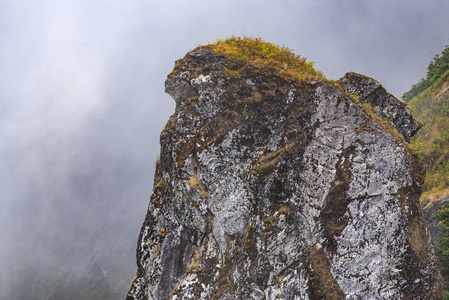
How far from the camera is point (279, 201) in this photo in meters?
11.5

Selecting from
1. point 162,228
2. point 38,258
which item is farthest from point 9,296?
point 162,228

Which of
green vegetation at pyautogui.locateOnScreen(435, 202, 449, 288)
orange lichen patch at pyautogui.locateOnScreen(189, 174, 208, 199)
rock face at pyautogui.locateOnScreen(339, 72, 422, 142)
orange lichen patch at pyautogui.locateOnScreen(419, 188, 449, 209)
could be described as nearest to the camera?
orange lichen patch at pyautogui.locateOnScreen(189, 174, 208, 199)

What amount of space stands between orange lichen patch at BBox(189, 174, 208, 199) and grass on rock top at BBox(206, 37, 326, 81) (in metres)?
5.38

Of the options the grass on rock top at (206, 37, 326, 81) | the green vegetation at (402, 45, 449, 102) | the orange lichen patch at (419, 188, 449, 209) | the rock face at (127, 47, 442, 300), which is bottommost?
the orange lichen patch at (419, 188, 449, 209)

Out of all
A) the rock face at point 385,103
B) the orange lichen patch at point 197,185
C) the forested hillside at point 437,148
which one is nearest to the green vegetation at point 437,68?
the forested hillside at point 437,148

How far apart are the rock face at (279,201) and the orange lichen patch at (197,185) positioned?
48 millimetres

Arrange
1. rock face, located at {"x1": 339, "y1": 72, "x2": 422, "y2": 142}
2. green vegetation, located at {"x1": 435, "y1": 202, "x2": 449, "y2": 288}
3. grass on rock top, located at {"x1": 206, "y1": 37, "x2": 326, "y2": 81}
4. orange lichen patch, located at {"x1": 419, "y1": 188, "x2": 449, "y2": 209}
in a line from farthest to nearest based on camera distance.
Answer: orange lichen patch, located at {"x1": 419, "y1": 188, "x2": 449, "y2": 209}
green vegetation, located at {"x1": 435, "y1": 202, "x2": 449, "y2": 288}
rock face, located at {"x1": 339, "y1": 72, "x2": 422, "y2": 142}
grass on rock top, located at {"x1": 206, "y1": 37, "x2": 326, "y2": 81}

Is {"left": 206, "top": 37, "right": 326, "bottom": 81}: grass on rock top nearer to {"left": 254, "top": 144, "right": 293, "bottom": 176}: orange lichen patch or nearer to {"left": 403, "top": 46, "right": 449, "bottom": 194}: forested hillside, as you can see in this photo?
{"left": 254, "top": 144, "right": 293, "bottom": 176}: orange lichen patch

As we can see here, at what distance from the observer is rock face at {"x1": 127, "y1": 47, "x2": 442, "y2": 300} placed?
1034cm

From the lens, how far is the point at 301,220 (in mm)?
11125

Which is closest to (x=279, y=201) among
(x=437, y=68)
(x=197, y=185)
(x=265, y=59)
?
(x=197, y=185)

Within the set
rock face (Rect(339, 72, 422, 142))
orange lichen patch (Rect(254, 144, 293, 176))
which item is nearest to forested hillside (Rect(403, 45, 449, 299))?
rock face (Rect(339, 72, 422, 142))

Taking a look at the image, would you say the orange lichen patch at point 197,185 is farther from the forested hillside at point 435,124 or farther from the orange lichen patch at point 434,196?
the orange lichen patch at point 434,196

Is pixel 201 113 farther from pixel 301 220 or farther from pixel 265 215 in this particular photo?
pixel 301 220
